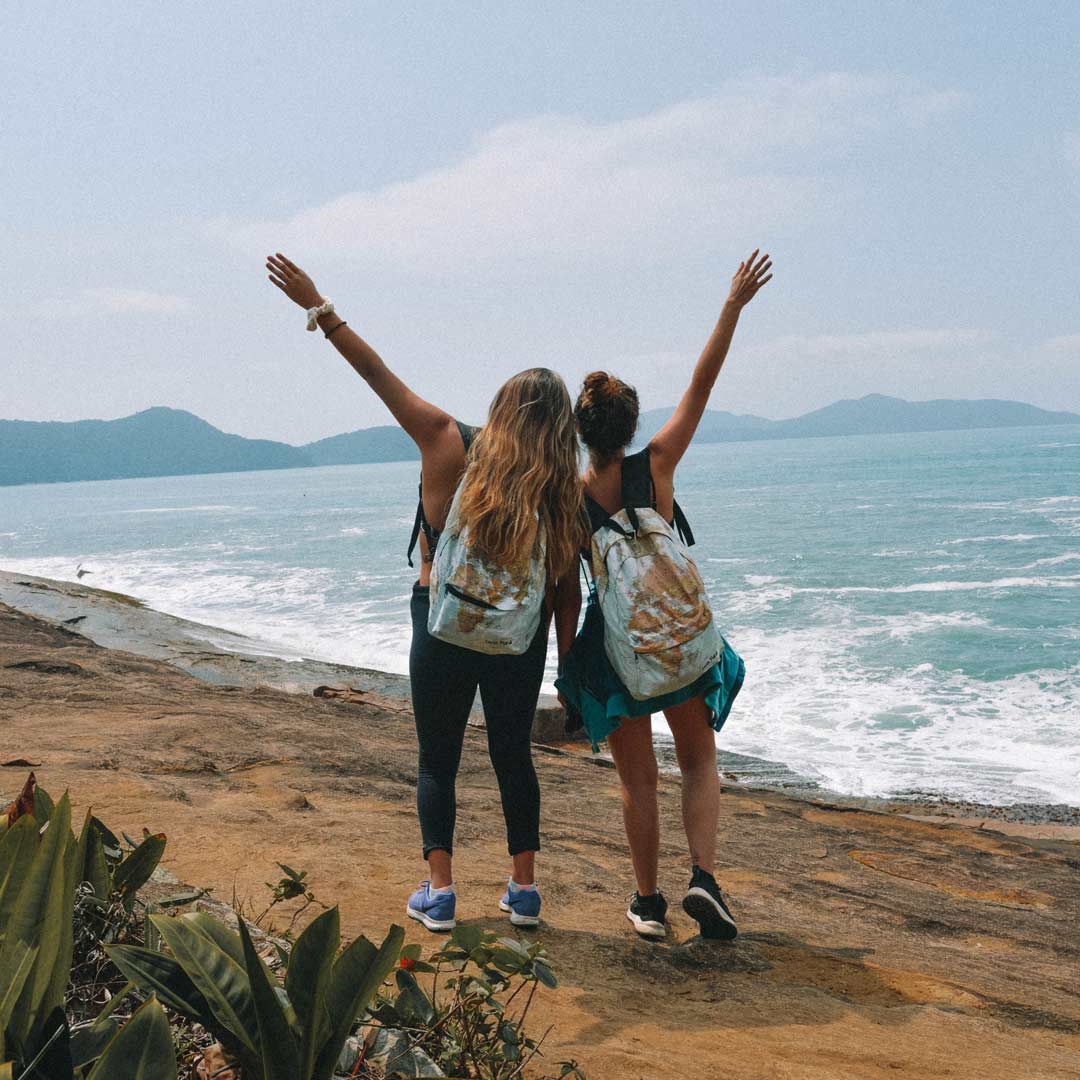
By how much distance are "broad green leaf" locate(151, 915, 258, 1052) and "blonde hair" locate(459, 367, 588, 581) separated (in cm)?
142

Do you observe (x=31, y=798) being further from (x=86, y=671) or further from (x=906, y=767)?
(x=906, y=767)

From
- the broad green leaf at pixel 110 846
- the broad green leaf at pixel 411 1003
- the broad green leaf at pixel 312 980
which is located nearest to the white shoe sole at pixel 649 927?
the broad green leaf at pixel 411 1003

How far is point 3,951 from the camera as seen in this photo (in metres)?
1.53

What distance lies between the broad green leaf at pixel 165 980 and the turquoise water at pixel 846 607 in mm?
8466

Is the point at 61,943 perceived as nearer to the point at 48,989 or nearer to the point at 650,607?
the point at 48,989

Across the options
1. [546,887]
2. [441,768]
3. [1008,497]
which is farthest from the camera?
[1008,497]

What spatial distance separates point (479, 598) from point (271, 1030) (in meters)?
1.43

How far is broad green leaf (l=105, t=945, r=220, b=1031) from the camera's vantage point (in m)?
1.63

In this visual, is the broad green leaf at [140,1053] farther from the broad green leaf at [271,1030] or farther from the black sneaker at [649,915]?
the black sneaker at [649,915]

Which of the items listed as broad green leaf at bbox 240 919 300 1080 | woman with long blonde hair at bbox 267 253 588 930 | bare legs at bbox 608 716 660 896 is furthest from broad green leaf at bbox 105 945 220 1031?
bare legs at bbox 608 716 660 896

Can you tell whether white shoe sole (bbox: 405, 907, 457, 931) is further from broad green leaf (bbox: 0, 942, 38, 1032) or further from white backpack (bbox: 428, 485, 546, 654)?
broad green leaf (bbox: 0, 942, 38, 1032)

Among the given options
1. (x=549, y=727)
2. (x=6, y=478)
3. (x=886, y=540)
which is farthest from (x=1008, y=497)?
(x=6, y=478)

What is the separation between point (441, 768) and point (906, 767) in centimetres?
799

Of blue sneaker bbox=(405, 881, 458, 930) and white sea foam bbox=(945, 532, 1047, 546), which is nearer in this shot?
blue sneaker bbox=(405, 881, 458, 930)
